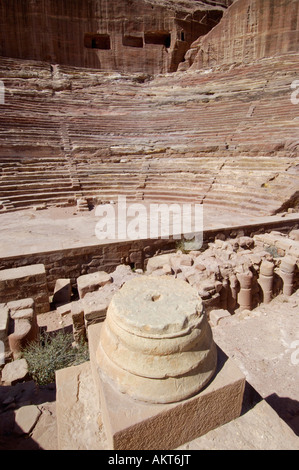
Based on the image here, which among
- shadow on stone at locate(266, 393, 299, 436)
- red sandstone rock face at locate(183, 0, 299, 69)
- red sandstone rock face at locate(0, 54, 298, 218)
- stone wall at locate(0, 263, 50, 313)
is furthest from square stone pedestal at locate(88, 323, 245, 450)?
red sandstone rock face at locate(183, 0, 299, 69)

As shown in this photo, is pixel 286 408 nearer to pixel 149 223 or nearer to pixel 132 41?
pixel 149 223

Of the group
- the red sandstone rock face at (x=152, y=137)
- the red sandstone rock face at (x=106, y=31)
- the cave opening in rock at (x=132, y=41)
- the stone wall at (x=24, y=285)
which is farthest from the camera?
the cave opening in rock at (x=132, y=41)

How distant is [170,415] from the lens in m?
1.65

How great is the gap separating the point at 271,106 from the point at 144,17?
13.0m

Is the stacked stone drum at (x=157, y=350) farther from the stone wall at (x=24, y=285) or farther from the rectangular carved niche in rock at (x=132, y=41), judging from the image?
the rectangular carved niche in rock at (x=132, y=41)

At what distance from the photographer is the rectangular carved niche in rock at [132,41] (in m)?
20.0

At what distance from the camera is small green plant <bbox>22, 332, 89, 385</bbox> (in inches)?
120

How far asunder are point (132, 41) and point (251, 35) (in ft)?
27.6

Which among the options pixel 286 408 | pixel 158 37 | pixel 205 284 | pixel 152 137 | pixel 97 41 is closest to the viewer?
pixel 286 408

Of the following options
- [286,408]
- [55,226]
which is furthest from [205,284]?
[55,226]

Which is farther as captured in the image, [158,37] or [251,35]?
[158,37]

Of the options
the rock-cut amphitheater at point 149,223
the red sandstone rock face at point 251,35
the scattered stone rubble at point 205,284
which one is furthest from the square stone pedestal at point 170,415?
the red sandstone rock face at point 251,35

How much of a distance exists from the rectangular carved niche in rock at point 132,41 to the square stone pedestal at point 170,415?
934 inches
